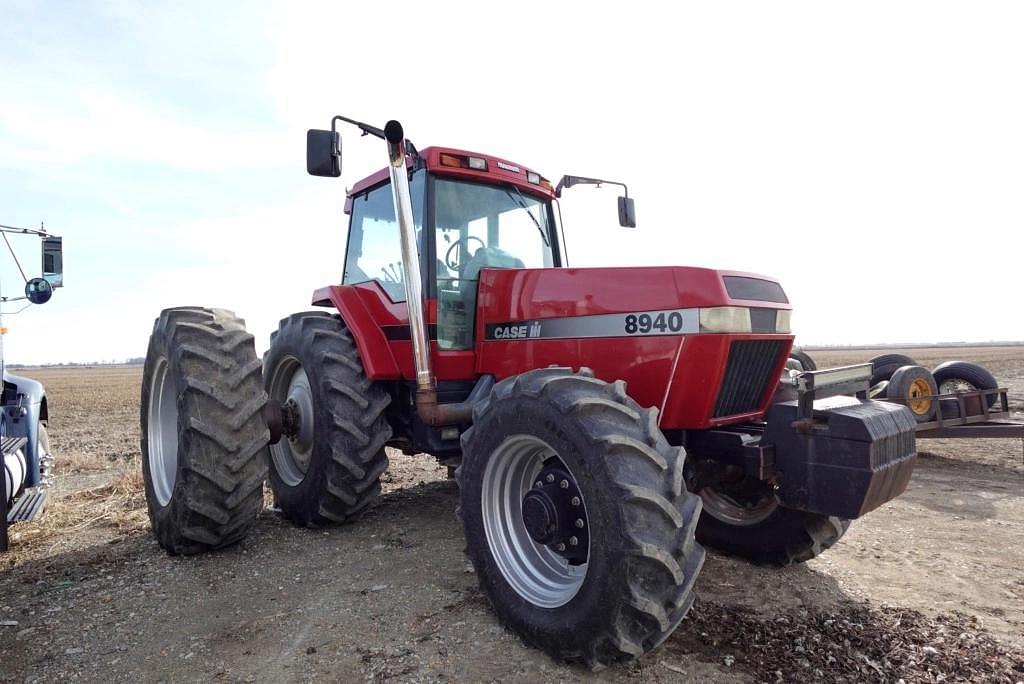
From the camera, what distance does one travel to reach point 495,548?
3.27 meters

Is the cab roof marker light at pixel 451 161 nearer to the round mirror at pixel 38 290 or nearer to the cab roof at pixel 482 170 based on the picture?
the cab roof at pixel 482 170

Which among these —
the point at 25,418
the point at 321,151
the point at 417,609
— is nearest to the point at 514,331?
the point at 321,151

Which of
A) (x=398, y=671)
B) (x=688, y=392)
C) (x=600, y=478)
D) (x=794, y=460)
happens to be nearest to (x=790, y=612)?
(x=794, y=460)

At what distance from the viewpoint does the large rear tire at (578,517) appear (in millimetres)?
2564

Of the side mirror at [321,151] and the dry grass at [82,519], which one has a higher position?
the side mirror at [321,151]

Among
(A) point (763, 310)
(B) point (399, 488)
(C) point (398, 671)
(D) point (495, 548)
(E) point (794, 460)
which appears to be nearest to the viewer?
(C) point (398, 671)

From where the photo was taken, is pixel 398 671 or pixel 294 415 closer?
pixel 398 671

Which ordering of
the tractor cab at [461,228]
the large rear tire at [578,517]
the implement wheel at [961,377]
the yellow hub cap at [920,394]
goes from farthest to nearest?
the implement wheel at [961,377] → the yellow hub cap at [920,394] → the tractor cab at [461,228] → the large rear tire at [578,517]

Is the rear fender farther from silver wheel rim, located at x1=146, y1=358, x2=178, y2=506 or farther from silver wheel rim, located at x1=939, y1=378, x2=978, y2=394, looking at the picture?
silver wheel rim, located at x1=939, y1=378, x2=978, y2=394

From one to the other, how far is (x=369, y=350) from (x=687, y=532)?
2.83 meters

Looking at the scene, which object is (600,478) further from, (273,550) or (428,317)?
(273,550)

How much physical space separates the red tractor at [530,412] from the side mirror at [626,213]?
0.05 ft

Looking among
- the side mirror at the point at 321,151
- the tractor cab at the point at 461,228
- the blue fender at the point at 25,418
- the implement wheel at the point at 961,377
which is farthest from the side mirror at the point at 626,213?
the blue fender at the point at 25,418

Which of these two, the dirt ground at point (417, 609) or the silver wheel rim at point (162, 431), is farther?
the silver wheel rim at point (162, 431)
